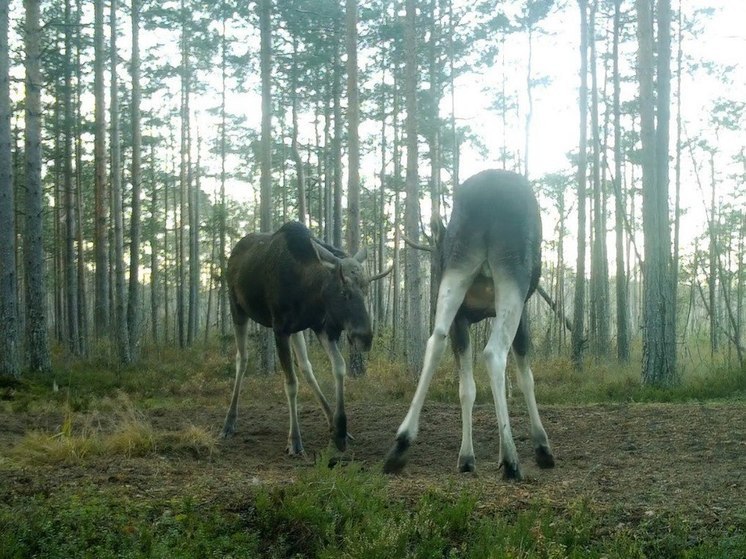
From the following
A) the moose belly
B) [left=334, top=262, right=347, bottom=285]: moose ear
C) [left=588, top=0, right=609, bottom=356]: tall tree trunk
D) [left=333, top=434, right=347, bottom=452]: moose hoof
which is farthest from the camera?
[left=588, top=0, right=609, bottom=356]: tall tree trunk

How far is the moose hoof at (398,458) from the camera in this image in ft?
18.9

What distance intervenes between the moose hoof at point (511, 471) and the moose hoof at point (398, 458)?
80 cm

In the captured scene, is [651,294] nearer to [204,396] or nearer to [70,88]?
[204,396]

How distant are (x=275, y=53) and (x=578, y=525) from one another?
23.1m

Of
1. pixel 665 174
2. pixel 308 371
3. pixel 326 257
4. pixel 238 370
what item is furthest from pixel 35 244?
pixel 665 174

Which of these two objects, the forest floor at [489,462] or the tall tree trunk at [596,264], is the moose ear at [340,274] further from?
the tall tree trunk at [596,264]

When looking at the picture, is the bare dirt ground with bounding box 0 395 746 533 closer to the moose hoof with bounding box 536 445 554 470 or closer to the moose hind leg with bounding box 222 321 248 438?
the moose hoof with bounding box 536 445 554 470

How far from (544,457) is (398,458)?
4.85 ft

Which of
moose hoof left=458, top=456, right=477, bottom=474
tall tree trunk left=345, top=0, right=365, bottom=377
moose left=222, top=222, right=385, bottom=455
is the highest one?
tall tree trunk left=345, top=0, right=365, bottom=377

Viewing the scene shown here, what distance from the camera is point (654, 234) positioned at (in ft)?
41.9

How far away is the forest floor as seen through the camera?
15.2ft

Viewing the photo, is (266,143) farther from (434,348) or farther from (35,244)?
(434,348)

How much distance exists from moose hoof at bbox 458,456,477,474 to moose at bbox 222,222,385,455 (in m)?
1.71

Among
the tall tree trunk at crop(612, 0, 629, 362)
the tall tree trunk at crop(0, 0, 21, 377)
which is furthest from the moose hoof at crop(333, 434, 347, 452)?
the tall tree trunk at crop(612, 0, 629, 362)
